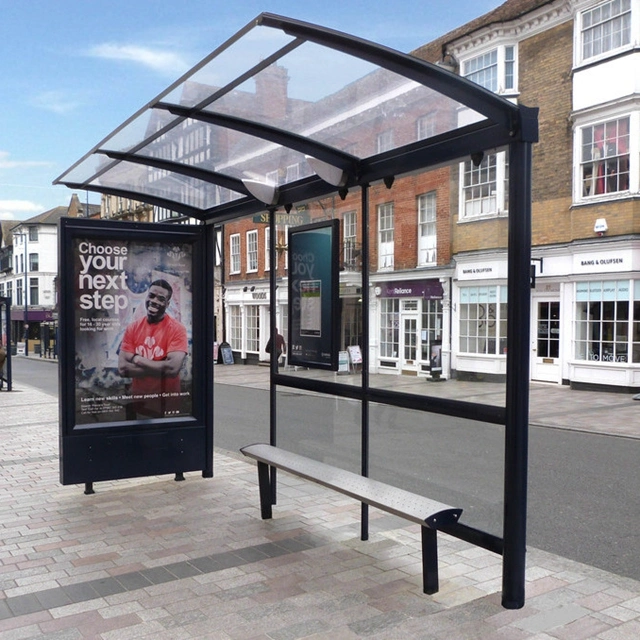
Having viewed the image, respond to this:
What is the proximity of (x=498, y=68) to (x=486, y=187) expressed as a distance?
16419 millimetres

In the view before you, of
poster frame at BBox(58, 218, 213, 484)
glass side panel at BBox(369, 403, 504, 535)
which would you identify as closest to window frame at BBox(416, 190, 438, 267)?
glass side panel at BBox(369, 403, 504, 535)

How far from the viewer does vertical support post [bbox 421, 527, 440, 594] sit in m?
4.08

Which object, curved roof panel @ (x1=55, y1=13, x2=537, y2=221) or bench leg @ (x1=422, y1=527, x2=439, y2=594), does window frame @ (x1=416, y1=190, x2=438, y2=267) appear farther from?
bench leg @ (x1=422, y1=527, x2=439, y2=594)

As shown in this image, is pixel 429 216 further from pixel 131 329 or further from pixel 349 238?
pixel 131 329

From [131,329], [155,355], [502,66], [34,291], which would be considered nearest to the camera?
[131,329]

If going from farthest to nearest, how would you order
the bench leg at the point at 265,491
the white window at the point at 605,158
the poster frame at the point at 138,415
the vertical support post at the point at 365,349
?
the white window at the point at 605,158
the poster frame at the point at 138,415
the bench leg at the point at 265,491
the vertical support post at the point at 365,349

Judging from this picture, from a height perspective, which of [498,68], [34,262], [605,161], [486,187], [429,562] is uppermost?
[498,68]

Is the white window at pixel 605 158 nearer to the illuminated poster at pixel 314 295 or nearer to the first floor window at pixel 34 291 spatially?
the illuminated poster at pixel 314 295

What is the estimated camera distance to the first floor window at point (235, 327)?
109 feet

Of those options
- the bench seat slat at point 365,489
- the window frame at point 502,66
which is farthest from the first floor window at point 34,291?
the bench seat slat at point 365,489

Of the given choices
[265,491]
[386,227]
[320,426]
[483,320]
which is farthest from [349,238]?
[265,491]

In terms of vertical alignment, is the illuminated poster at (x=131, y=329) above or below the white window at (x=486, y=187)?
below

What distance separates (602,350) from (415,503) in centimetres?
1441

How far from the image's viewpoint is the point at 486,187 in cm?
400
